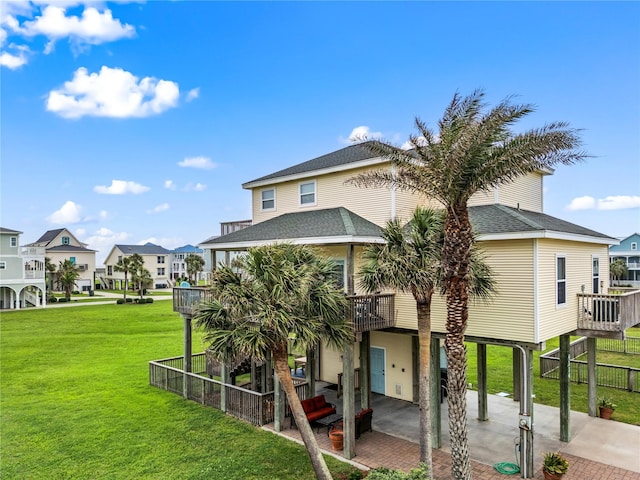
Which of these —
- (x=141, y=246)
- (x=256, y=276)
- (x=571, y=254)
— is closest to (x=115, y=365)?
(x=256, y=276)

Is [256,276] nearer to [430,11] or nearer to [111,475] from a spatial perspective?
[111,475]

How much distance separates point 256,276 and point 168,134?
28211mm

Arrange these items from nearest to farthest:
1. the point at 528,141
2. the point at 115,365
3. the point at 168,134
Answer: the point at 528,141, the point at 115,365, the point at 168,134

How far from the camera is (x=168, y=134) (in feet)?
113

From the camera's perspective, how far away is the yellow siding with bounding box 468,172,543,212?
573 inches

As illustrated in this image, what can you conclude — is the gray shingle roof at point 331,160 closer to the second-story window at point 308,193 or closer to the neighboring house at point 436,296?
the neighboring house at point 436,296

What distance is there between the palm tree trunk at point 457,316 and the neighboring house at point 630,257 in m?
74.2

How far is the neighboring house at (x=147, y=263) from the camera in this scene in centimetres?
8512

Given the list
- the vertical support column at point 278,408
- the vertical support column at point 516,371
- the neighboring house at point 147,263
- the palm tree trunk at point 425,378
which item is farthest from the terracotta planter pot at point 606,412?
the neighboring house at point 147,263

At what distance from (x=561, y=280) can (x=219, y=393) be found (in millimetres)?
13452

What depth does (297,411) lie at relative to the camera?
33.4 ft

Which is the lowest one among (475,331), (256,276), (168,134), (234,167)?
(475,331)

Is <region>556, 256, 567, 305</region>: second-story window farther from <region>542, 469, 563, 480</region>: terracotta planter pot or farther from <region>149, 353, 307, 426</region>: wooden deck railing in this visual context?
<region>149, 353, 307, 426</region>: wooden deck railing

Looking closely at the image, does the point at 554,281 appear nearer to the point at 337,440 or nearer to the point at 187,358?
the point at 337,440
